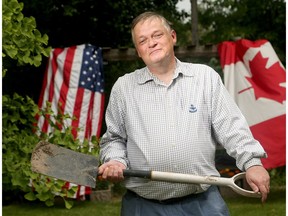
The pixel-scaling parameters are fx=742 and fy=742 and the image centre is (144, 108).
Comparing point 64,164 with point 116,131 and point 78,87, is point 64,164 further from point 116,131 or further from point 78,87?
point 78,87

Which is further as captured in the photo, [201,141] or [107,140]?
[107,140]

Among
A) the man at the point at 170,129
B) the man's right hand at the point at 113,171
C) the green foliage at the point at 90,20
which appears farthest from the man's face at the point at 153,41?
the green foliage at the point at 90,20

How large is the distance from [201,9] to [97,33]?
10.2 feet

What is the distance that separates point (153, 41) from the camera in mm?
2555

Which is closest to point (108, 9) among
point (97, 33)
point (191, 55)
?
point (97, 33)

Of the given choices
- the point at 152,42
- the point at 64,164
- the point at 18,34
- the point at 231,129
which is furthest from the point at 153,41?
the point at 18,34

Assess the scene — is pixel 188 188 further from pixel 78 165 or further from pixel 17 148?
pixel 17 148

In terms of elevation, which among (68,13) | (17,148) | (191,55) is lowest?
(17,148)

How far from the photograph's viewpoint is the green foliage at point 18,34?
430 centimetres

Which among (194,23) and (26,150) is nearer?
(26,150)

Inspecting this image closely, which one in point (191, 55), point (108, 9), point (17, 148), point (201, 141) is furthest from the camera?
point (108, 9)

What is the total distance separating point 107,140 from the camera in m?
2.68

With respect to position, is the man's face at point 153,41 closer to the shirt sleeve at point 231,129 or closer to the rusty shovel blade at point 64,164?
the shirt sleeve at point 231,129

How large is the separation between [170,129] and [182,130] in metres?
0.04
